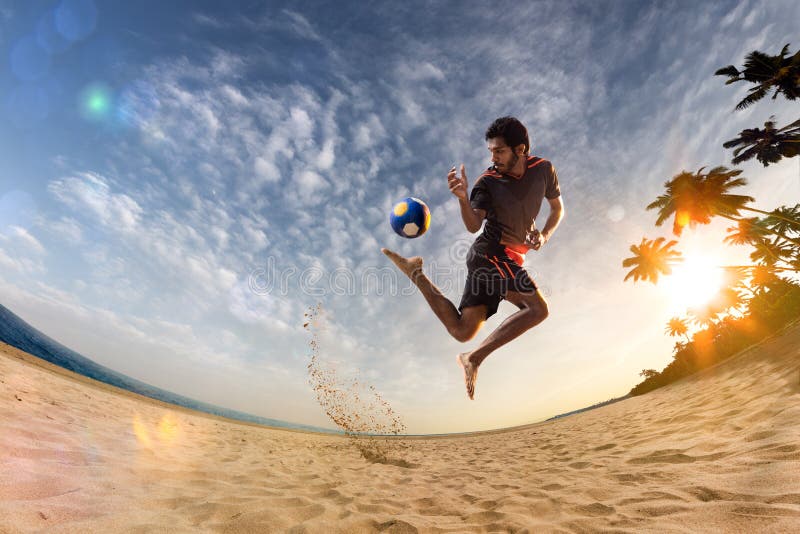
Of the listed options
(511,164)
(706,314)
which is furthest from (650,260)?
(511,164)

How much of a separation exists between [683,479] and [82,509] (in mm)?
4490

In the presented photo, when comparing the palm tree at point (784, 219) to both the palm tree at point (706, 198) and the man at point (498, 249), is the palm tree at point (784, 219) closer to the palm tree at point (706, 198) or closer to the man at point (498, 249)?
the palm tree at point (706, 198)

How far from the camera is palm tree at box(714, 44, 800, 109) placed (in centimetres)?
1812

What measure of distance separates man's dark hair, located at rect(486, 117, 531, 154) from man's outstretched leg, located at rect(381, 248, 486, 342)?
166 centimetres

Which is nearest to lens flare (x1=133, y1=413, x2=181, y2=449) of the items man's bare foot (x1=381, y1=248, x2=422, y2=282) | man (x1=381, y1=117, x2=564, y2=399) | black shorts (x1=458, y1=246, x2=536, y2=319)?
man's bare foot (x1=381, y1=248, x2=422, y2=282)

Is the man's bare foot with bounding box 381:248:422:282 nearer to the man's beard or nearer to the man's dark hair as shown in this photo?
the man's beard

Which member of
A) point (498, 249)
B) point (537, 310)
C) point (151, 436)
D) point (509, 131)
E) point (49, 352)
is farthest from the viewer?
point (49, 352)

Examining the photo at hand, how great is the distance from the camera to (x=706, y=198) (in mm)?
20969

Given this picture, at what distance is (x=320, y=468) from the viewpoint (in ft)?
15.3

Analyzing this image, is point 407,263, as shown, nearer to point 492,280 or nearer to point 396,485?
point 492,280

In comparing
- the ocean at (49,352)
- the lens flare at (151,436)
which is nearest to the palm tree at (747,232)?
the lens flare at (151,436)

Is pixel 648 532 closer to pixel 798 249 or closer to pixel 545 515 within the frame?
pixel 545 515

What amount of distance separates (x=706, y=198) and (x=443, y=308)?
26540 millimetres

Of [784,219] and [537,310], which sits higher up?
[784,219]
